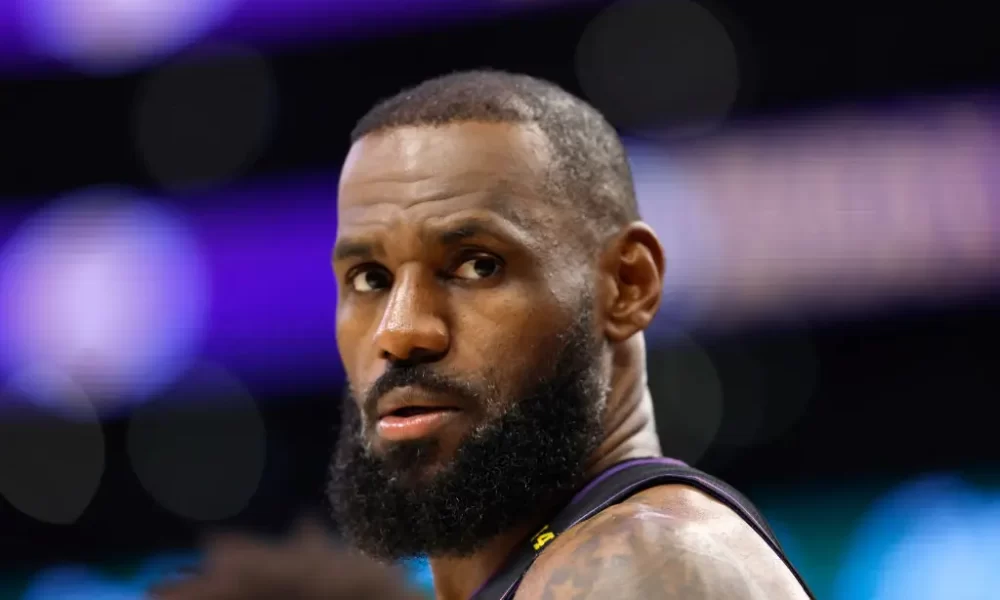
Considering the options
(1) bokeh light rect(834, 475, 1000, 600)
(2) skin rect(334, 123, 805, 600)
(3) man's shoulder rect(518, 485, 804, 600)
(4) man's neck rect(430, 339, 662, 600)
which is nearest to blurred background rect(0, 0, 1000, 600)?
(1) bokeh light rect(834, 475, 1000, 600)

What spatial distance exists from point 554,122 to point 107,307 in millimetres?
6643

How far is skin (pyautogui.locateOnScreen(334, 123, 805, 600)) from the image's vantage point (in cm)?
221

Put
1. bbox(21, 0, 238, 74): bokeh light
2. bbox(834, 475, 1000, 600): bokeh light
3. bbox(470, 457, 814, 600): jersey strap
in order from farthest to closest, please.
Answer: bbox(21, 0, 238, 74): bokeh light < bbox(834, 475, 1000, 600): bokeh light < bbox(470, 457, 814, 600): jersey strap

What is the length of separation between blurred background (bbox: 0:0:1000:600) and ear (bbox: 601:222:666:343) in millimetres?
4459

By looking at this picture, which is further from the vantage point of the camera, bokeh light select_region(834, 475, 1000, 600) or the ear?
bokeh light select_region(834, 475, 1000, 600)

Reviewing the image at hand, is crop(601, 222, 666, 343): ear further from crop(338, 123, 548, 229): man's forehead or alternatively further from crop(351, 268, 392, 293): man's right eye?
crop(351, 268, 392, 293): man's right eye

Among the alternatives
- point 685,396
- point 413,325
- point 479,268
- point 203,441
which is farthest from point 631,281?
point 203,441

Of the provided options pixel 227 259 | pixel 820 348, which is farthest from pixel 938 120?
pixel 227 259

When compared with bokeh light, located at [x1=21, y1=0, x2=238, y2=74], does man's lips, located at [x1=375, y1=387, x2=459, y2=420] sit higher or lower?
higher

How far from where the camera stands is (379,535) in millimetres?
2314

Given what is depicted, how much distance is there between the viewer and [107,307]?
332 inches

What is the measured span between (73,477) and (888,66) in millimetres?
5901

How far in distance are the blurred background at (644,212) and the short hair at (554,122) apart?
4.54 m

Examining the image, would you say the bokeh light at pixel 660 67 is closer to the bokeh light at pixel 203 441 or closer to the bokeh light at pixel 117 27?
the bokeh light at pixel 117 27
